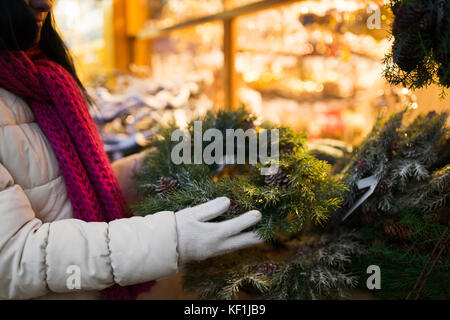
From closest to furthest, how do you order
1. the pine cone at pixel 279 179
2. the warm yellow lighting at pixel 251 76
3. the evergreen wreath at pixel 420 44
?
the evergreen wreath at pixel 420 44
the pine cone at pixel 279 179
the warm yellow lighting at pixel 251 76

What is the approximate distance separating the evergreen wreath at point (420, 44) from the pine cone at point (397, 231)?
0.85ft

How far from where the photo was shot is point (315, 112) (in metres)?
2.58

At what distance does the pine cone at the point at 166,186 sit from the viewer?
0.68 meters

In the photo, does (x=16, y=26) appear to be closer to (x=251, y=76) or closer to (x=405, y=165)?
(x=405, y=165)

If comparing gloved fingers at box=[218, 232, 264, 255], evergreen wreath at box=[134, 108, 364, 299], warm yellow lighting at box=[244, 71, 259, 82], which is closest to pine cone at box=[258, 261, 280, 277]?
evergreen wreath at box=[134, 108, 364, 299]

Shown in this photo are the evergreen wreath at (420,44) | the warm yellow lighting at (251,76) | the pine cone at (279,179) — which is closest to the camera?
the evergreen wreath at (420,44)

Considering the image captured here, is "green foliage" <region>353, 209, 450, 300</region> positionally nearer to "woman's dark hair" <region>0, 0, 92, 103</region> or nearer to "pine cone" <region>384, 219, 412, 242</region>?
"pine cone" <region>384, 219, 412, 242</region>

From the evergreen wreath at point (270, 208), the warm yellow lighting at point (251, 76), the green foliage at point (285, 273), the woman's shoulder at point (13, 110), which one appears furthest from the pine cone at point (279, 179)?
the warm yellow lighting at point (251, 76)

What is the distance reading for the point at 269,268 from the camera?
67 centimetres

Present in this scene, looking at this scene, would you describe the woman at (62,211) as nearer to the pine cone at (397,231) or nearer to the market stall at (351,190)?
the market stall at (351,190)

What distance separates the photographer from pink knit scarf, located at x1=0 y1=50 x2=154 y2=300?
26.1 inches

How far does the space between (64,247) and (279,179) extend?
0.36m

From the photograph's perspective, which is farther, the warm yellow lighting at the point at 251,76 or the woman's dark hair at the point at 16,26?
the warm yellow lighting at the point at 251,76
